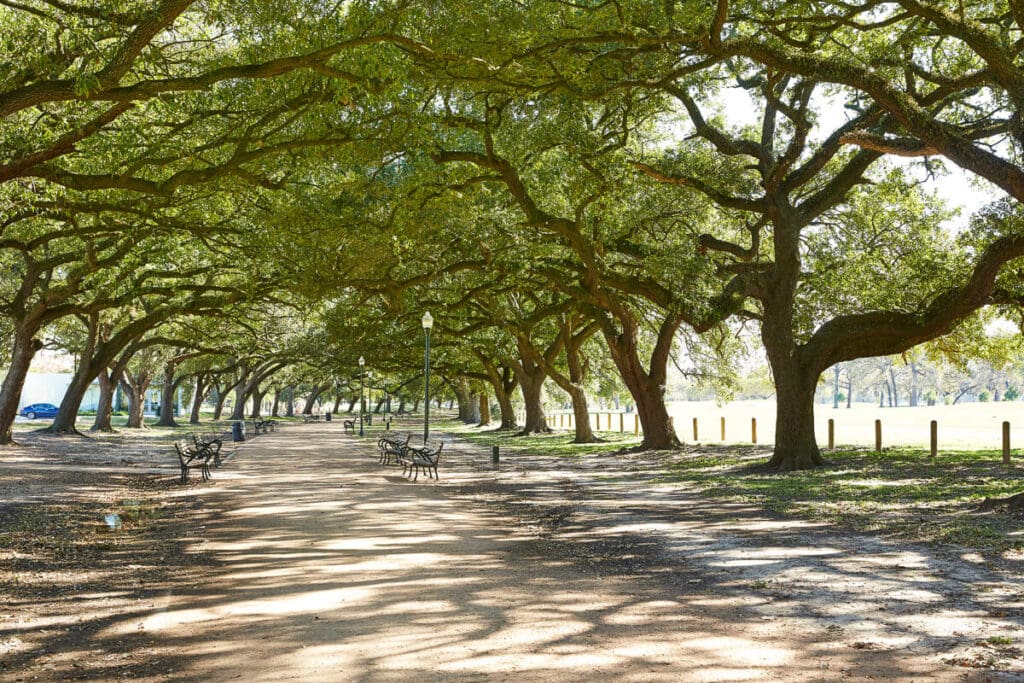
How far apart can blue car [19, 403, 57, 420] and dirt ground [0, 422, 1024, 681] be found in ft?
201

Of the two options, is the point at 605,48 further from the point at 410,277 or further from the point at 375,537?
the point at 410,277

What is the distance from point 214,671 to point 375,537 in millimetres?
5283

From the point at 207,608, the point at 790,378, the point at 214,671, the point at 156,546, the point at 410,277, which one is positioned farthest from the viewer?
the point at 410,277

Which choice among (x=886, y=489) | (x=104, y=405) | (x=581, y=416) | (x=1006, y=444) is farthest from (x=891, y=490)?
(x=104, y=405)

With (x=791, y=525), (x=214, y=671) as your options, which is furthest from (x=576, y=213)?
(x=214, y=671)

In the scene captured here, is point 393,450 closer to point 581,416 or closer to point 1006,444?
point 581,416

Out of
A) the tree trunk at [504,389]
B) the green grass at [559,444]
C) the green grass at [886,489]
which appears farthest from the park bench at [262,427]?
the green grass at [886,489]

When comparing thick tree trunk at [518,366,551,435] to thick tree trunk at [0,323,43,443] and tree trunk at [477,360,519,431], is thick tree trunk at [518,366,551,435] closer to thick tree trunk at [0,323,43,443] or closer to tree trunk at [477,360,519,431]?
tree trunk at [477,360,519,431]

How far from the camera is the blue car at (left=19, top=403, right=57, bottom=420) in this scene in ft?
224

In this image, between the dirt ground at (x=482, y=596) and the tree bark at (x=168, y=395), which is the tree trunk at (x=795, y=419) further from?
the tree bark at (x=168, y=395)

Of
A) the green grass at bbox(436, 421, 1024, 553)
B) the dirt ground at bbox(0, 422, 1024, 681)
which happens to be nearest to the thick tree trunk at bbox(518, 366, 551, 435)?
the green grass at bbox(436, 421, 1024, 553)

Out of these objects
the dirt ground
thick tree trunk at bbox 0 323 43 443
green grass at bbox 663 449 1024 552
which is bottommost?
the dirt ground

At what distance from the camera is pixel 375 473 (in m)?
20.7

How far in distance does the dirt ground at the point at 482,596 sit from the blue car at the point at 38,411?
2407 inches
